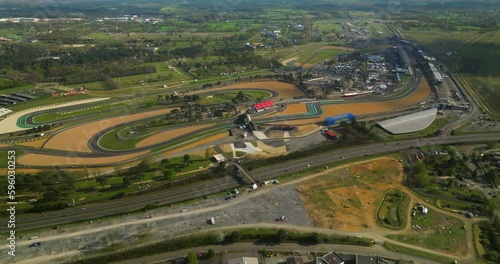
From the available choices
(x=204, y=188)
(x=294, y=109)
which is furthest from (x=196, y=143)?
(x=294, y=109)

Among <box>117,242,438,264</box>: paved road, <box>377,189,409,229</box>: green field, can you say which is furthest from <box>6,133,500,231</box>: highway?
<box>377,189,409,229</box>: green field

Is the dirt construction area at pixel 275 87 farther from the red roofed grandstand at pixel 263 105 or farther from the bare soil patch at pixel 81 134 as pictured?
the bare soil patch at pixel 81 134

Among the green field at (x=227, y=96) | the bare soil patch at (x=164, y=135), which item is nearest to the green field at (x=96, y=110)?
the green field at (x=227, y=96)

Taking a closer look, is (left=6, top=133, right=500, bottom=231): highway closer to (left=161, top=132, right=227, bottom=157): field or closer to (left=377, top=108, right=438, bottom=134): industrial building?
(left=377, top=108, right=438, bottom=134): industrial building

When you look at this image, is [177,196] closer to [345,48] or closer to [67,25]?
[345,48]

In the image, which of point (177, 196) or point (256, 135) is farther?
point (256, 135)

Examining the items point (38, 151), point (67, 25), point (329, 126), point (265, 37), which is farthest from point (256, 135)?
point (67, 25)
